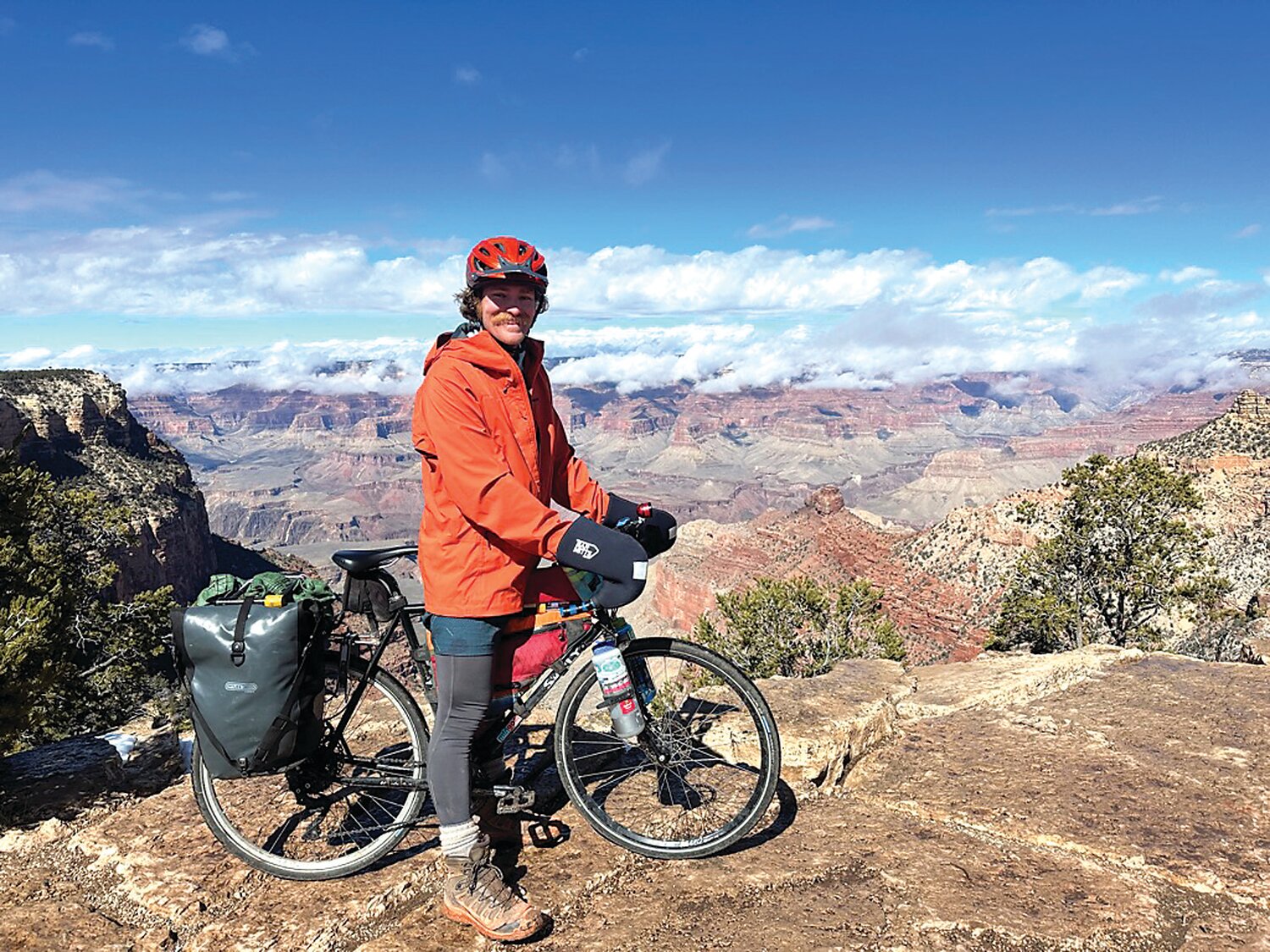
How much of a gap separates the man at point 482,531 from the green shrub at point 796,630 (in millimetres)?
21058

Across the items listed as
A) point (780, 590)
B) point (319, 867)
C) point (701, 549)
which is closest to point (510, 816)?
point (319, 867)

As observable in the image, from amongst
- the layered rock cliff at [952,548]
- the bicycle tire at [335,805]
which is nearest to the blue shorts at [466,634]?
Result: the bicycle tire at [335,805]

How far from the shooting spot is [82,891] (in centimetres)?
415

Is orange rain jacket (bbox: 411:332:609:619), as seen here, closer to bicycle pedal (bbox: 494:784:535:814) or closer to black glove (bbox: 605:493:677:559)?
black glove (bbox: 605:493:677:559)

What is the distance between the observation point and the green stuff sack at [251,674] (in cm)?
373

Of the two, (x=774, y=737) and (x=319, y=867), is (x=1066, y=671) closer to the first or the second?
(x=774, y=737)

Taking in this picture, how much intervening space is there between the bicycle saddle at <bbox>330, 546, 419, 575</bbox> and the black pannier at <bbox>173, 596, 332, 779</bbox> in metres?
0.29

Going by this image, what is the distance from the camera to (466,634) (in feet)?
12.1

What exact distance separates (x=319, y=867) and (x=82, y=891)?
134 cm

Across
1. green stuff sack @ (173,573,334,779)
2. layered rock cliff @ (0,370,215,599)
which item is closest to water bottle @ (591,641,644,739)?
green stuff sack @ (173,573,334,779)

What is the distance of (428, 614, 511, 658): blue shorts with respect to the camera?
145 inches

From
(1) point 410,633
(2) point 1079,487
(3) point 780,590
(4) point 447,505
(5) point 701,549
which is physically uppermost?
(4) point 447,505

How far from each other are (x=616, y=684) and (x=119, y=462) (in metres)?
103

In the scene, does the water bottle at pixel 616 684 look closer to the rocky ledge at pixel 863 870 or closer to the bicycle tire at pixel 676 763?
the bicycle tire at pixel 676 763
